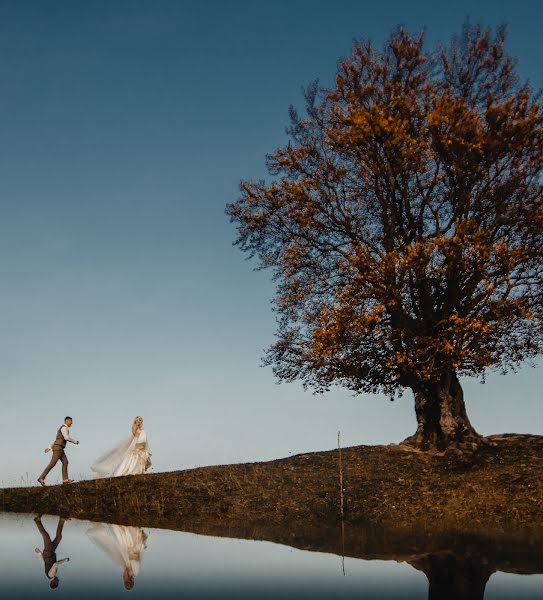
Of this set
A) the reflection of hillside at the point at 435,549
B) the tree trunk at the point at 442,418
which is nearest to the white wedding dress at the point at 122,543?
the reflection of hillside at the point at 435,549

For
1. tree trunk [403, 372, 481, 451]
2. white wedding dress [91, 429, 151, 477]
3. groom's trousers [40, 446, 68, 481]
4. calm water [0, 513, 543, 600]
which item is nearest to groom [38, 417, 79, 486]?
groom's trousers [40, 446, 68, 481]

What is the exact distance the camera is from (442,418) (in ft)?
108

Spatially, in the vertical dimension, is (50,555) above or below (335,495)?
below

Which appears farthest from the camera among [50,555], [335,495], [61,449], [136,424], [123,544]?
[136,424]

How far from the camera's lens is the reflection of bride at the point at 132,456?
103 ft

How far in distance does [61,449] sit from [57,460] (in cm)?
58

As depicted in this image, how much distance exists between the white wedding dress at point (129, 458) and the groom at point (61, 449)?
7.17 feet

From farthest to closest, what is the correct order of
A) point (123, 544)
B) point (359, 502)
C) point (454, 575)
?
point (359, 502), point (123, 544), point (454, 575)

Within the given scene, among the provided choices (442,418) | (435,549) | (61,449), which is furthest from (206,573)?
(442,418)

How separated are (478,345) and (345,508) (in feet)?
34.7

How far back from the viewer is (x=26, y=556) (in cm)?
1566

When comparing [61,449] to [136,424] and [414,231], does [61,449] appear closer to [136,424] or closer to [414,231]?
[136,424]

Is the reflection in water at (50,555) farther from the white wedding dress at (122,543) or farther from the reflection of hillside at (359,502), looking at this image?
the reflection of hillside at (359,502)

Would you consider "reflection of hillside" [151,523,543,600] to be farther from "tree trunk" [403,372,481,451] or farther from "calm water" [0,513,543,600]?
"tree trunk" [403,372,481,451]
